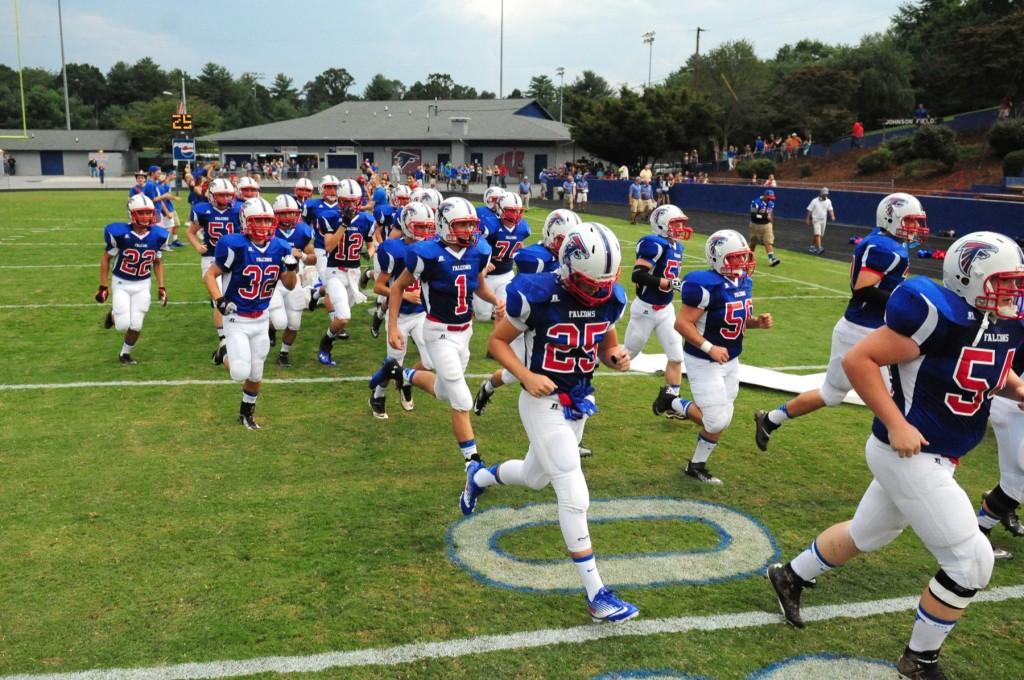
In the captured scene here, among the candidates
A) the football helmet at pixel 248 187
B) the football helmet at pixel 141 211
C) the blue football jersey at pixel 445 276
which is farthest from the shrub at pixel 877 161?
the blue football jersey at pixel 445 276

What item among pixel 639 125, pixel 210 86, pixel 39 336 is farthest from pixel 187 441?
pixel 210 86

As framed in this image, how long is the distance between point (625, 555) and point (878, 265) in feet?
12.0

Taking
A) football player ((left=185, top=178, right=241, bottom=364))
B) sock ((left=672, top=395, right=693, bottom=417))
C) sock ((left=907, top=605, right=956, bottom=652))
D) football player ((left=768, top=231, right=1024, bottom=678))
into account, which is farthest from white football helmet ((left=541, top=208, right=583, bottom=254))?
football player ((left=185, top=178, right=241, bottom=364))

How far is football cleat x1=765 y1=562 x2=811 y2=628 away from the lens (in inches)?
183

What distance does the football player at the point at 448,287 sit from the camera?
7105mm

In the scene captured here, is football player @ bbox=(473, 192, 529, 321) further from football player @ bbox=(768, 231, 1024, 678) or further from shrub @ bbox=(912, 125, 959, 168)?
shrub @ bbox=(912, 125, 959, 168)

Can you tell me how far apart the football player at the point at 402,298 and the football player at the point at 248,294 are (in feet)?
3.75

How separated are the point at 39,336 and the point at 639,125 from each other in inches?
1749

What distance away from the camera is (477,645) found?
172 inches

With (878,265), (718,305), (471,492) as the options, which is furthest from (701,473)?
(878,265)

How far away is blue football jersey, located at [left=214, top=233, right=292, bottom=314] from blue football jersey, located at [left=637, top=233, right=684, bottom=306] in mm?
4036

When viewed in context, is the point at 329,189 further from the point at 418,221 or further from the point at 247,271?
the point at 247,271

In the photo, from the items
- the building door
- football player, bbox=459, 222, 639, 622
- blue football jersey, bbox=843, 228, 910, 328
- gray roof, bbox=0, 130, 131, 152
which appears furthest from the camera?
the building door

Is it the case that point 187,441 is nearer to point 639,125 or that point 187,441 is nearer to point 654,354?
point 654,354
